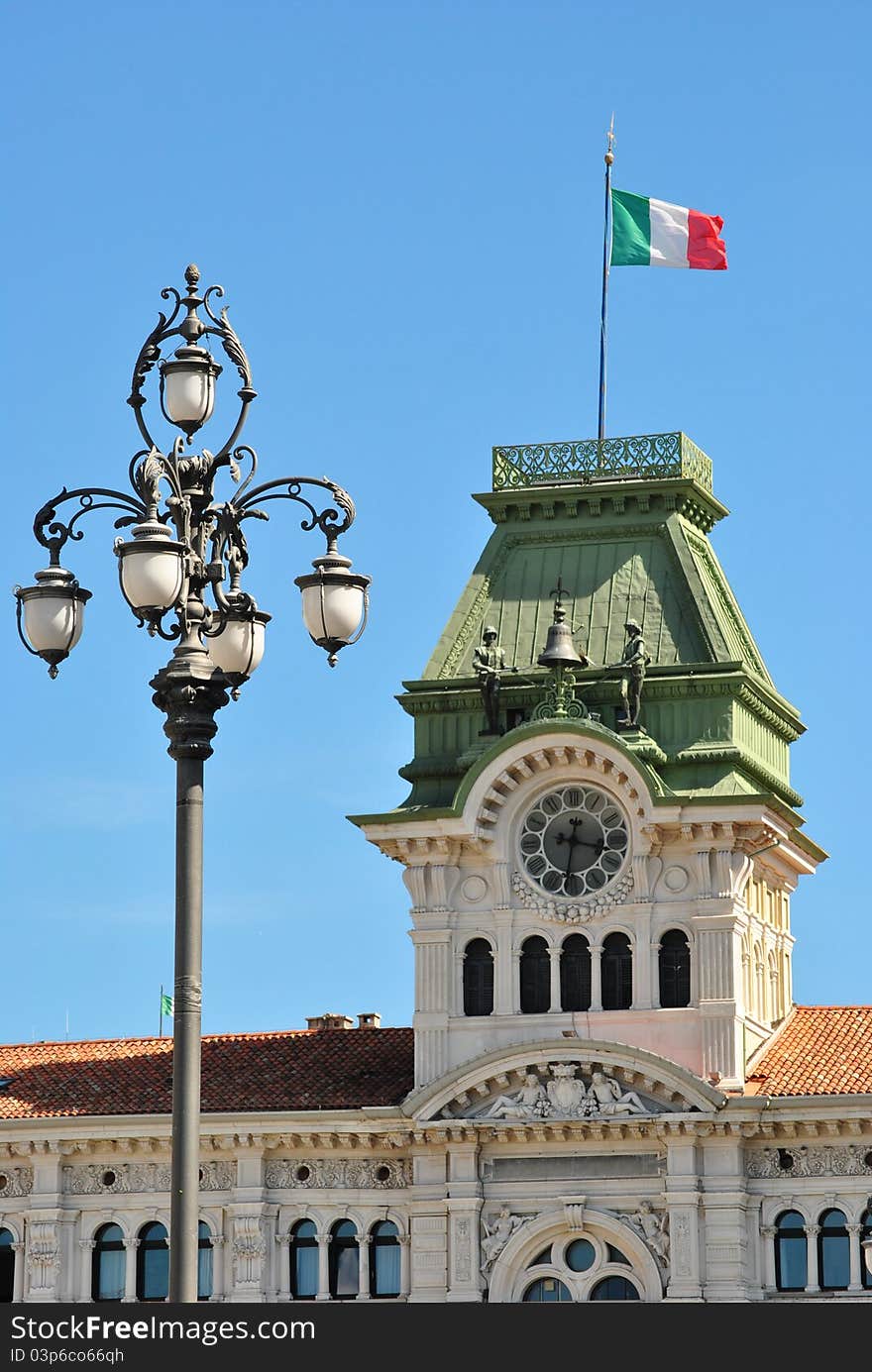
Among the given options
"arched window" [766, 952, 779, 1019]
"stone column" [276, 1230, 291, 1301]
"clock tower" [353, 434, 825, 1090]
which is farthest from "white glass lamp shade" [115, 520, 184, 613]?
"arched window" [766, 952, 779, 1019]

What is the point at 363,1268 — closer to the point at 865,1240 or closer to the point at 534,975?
the point at 534,975

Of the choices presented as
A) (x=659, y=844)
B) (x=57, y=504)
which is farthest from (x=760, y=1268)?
(x=57, y=504)

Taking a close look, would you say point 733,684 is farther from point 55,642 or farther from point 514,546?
point 55,642

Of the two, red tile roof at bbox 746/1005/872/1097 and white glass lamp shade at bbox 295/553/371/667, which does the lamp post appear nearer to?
white glass lamp shade at bbox 295/553/371/667

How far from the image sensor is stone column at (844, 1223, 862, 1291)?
51.4 metres

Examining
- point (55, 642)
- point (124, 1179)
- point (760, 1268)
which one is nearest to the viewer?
point (55, 642)

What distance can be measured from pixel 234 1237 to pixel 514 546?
14393 mm

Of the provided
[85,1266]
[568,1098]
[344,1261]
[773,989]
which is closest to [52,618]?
[568,1098]

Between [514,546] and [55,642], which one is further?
[514,546]

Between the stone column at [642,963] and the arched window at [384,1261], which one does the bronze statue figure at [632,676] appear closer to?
the stone column at [642,963]

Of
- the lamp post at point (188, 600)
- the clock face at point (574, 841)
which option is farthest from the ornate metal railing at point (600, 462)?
the lamp post at point (188, 600)

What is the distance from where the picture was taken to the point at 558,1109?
52.5 meters

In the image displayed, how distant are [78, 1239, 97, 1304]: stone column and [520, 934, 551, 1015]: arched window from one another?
380 inches

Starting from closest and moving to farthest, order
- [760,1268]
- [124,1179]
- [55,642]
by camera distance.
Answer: [55,642] → [760,1268] → [124,1179]
